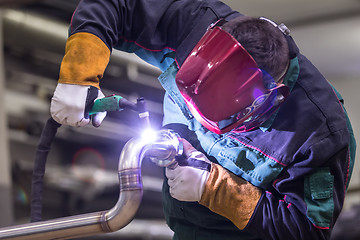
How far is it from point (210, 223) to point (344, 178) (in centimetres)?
43

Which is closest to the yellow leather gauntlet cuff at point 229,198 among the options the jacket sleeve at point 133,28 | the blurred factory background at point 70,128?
the jacket sleeve at point 133,28

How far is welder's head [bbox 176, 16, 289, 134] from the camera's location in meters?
1.40

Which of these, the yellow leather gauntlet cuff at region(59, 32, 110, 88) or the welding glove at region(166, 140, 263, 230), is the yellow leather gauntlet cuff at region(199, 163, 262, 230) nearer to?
the welding glove at region(166, 140, 263, 230)

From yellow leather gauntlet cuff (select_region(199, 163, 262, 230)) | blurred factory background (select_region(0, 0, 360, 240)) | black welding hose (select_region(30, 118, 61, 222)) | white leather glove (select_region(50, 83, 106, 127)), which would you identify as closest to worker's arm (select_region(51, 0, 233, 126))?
white leather glove (select_region(50, 83, 106, 127))

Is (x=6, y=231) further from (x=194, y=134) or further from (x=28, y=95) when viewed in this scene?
(x=28, y=95)

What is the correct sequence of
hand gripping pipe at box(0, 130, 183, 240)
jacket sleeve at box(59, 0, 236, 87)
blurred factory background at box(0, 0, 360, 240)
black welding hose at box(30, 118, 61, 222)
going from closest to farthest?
hand gripping pipe at box(0, 130, 183, 240), jacket sleeve at box(59, 0, 236, 87), black welding hose at box(30, 118, 61, 222), blurred factory background at box(0, 0, 360, 240)

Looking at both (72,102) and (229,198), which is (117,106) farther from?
(229,198)

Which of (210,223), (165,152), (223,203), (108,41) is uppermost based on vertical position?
(108,41)

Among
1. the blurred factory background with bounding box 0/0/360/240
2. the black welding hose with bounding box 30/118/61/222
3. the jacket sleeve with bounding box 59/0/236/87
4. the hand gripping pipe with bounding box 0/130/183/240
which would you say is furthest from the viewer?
the blurred factory background with bounding box 0/0/360/240

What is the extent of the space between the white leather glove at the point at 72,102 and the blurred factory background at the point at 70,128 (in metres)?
2.92

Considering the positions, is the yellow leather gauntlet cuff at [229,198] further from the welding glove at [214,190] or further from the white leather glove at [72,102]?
the white leather glove at [72,102]

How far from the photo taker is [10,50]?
4.69 meters

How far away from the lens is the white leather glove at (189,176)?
1547mm

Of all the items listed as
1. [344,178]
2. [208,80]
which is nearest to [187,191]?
[208,80]
